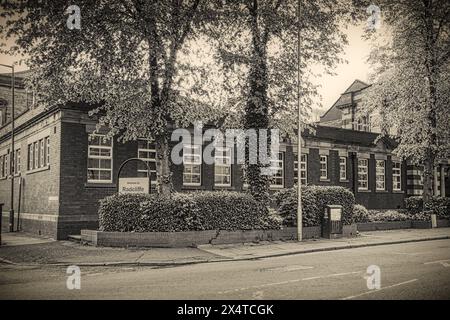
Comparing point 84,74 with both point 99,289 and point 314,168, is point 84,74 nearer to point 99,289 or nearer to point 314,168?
point 99,289

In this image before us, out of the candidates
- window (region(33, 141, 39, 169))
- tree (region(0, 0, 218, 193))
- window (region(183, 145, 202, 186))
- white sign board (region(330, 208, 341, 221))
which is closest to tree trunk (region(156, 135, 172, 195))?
tree (region(0, 0, 218, 193))

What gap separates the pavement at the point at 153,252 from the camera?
13.0m

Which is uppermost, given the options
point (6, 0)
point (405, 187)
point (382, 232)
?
point (6, 0)

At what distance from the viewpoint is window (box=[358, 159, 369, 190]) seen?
3363 cm

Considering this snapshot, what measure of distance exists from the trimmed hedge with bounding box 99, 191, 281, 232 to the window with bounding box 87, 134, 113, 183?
4716mm

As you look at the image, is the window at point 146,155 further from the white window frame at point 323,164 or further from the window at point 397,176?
the window at point 397,176

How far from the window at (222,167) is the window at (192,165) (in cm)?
128

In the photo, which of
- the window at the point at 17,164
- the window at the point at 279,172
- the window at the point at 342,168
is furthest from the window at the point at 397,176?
the window at the point at 17,164

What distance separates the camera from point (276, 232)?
18.1 metres

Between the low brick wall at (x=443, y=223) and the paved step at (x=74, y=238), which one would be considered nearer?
the paved step at (x=74, y=238)

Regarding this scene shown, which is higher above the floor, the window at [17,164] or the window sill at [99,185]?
the window at [17,164]

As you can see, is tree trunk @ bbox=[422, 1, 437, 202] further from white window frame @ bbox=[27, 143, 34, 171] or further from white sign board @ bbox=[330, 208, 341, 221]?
white window frame @ bbox=[27, 143, 34, 171]
